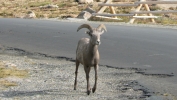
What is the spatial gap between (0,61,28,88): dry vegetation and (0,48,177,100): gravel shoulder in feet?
0.89

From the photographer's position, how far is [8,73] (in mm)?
18531

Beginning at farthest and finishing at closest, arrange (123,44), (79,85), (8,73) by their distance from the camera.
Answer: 1. (123,44)
2. (8,73)
3. (79,85)

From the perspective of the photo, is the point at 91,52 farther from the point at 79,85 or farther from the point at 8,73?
the point at 8,73

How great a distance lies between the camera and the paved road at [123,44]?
71.8ft

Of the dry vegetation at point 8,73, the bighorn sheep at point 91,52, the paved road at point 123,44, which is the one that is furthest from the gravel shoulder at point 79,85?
the paved road at point 123,44

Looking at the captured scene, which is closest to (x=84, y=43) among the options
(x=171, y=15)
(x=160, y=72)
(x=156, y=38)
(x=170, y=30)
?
(x=160, y=72)

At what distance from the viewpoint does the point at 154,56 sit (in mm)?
23703

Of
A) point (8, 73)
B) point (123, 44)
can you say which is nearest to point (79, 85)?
point (8, 73)

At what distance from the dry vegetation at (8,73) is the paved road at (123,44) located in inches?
181

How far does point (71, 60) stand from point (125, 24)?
1946 cm

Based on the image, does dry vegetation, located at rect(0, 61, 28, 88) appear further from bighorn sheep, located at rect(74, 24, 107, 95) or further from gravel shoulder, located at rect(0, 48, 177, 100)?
bighorn sheep, located at rect(74, 24, 107, 95)

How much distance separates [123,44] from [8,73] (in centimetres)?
1230

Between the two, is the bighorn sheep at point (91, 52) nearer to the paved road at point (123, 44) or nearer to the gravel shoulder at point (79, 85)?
the gravel shoulder at point (79, 85)

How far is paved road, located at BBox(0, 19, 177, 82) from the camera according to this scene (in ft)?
71.8
